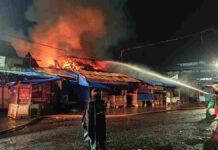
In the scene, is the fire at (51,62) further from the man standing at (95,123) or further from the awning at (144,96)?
the man standing at (95,123)

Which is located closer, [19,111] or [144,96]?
[19,111]

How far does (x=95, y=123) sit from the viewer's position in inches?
142

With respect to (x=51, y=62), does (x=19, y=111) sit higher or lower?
lower

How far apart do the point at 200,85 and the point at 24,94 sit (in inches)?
1227

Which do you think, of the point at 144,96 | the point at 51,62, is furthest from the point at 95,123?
the point at 51,62

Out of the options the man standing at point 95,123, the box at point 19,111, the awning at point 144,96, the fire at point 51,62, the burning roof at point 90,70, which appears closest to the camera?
the man standing at point 95,123

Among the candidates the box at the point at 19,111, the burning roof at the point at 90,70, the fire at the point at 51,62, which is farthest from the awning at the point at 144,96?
the fire at the point at 51,62

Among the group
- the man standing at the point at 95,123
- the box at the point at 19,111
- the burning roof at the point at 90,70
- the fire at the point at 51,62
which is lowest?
the box at the point at 19,111

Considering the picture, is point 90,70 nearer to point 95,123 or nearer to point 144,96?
point 144,96

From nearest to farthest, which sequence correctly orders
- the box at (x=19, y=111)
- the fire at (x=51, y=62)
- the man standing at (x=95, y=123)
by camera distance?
the man standing at (x=95, y=123) → the box at (x=19, y=111) → the fire at (x=51, y=62)

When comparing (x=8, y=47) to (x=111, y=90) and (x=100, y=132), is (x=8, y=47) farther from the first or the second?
(x=100, y=132)

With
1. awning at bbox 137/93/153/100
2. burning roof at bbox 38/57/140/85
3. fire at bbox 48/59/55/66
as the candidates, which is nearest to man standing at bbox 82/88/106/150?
burning roof at bbox 38/57/140/85

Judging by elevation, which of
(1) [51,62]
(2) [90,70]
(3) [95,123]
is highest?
(1) [51,62]

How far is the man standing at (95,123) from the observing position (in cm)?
358
